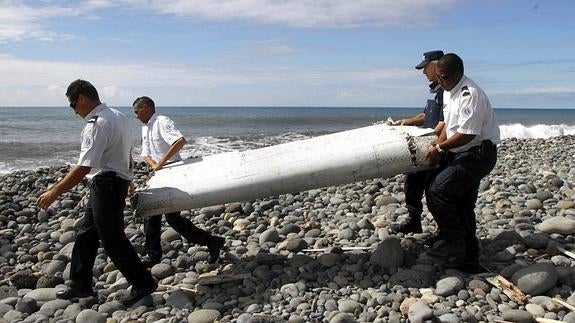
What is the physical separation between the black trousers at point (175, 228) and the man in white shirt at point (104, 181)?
2.86ft

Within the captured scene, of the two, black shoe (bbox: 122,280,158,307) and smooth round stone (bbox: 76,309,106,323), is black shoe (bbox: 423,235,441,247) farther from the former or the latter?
smooth round stone (bbox: 76,309,106,323)

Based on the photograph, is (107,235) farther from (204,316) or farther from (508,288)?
(508,288)

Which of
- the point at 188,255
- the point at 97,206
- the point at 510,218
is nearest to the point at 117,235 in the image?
the point at 97,206

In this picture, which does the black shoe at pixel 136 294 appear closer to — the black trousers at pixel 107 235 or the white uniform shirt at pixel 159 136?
the black trousers at pixel 107 235

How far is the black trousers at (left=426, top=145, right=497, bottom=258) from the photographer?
4.57 metres

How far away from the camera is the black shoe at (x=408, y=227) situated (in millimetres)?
5922

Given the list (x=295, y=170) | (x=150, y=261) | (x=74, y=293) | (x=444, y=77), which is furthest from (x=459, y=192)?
(x=74, y=293)

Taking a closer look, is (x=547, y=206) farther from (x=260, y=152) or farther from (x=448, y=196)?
(x=260, y=152)

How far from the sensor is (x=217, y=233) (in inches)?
283

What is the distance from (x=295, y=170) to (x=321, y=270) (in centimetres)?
101

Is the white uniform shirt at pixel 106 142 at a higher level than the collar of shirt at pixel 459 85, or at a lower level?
lower

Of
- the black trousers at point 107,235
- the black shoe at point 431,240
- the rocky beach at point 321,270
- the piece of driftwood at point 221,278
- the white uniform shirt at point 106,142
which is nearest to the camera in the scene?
the white uniform shirt at point 106,142

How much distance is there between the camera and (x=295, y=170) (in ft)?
17.1

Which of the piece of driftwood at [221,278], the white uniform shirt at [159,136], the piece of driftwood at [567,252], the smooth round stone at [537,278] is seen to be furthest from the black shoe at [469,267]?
the white uniform shirt at [159,136]
